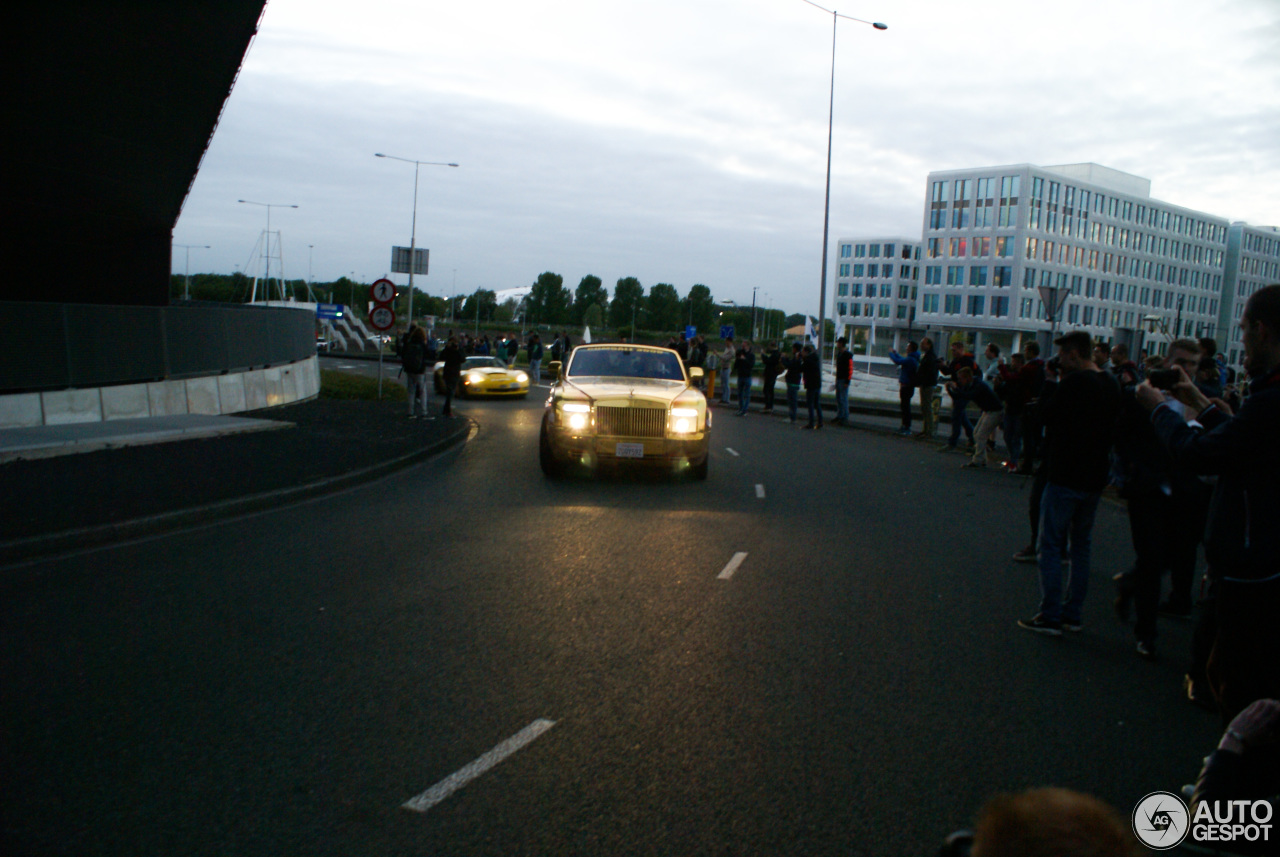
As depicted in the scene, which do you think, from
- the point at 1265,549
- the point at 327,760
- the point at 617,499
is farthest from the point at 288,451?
the point at 1265,549

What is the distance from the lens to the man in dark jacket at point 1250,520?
3.42 meters

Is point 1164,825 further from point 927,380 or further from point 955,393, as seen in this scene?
point 927,380

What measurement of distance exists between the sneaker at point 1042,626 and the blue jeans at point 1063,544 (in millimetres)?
35

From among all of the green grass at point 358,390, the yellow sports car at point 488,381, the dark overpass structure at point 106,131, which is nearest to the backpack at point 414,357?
the dark overpass structure at point 106,131

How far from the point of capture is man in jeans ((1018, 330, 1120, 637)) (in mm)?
5984

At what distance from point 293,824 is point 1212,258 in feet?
460

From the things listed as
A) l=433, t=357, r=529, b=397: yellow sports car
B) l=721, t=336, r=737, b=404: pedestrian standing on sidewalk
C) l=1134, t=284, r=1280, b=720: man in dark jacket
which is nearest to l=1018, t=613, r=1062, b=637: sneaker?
l=1134, t=284, r=1280, b=720: man in dark jacket

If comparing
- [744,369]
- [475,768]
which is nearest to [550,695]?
[475,768]

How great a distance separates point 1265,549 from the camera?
11.2ft

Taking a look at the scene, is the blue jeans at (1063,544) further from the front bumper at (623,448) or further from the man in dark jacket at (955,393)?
the man in dark jacket at (955,393)

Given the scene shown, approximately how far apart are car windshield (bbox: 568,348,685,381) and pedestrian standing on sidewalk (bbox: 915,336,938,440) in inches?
262

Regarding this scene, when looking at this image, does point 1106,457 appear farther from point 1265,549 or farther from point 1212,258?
point 1212,258

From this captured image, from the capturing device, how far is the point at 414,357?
63.6ft

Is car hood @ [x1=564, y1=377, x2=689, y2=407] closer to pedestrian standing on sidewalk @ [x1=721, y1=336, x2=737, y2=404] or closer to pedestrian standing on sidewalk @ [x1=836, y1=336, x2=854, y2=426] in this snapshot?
pedestrian standing on sidewalk @ [x1=836, y1=336, x2=854, y2=426]
